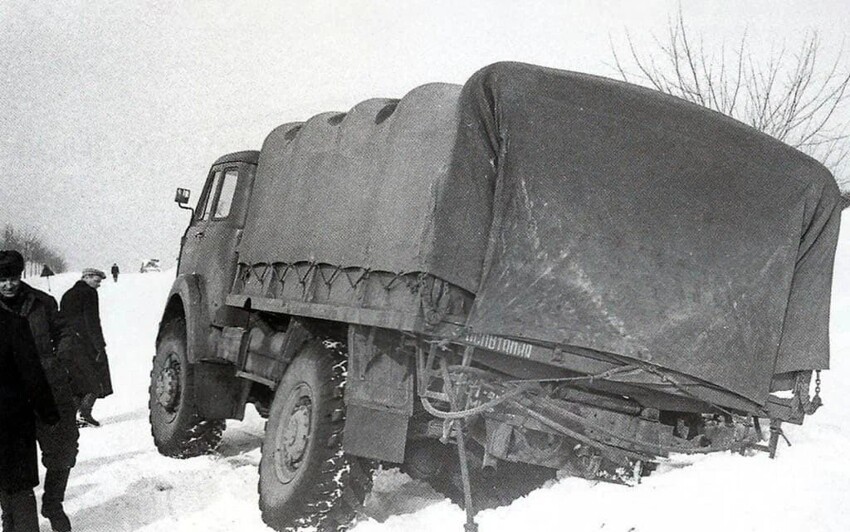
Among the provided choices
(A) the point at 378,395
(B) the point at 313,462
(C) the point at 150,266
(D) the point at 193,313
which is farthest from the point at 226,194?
(C) the point at 150,266

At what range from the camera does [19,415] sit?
519 cm

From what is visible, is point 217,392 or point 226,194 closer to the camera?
point 217,392

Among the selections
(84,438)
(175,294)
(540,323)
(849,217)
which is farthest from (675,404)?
(849,217)

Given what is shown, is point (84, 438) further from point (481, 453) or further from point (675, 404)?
point (675, 404)

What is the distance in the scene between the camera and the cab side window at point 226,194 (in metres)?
9.10

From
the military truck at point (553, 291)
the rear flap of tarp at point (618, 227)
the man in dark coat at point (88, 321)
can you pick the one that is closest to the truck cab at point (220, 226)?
the man in dark coat at point (88, 321)

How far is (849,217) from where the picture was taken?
750 inches

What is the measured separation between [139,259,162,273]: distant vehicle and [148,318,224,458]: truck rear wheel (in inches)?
1887

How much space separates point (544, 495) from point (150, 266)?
5435 centimetres

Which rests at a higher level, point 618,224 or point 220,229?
point 618,224

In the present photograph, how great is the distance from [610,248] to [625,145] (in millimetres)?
625

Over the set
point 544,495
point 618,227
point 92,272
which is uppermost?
point 618,227

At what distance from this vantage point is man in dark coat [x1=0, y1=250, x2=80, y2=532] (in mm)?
5898

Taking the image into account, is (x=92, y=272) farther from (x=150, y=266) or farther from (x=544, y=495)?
(x=150, y=266)
